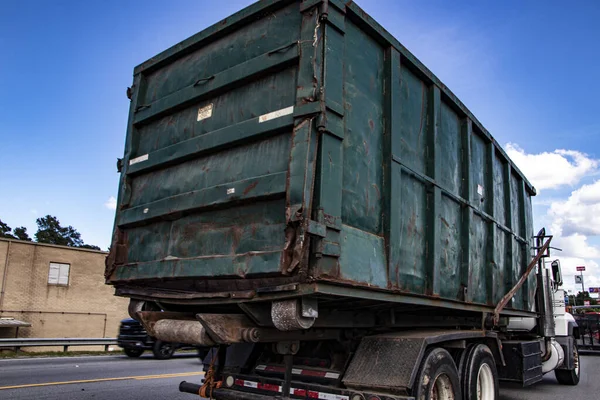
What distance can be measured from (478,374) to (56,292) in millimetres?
24715

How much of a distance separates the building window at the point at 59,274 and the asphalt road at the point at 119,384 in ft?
48.0

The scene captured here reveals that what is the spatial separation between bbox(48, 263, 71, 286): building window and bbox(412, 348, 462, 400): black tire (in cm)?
2476

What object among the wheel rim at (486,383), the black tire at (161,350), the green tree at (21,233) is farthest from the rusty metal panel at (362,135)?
the green tree at (21,233)

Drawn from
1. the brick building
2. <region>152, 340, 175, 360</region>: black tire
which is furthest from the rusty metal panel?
the brick building

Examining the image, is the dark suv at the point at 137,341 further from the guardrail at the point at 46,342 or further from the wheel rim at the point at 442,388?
the wheel rim at the point at 442,388

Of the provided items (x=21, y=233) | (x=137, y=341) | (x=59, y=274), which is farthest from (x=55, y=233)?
(x=137, y=341)

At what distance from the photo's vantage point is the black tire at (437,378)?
4.18m

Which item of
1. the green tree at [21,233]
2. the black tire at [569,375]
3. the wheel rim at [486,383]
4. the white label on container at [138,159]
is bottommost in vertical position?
the black tire at [569,375]

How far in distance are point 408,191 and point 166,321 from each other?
242 cm

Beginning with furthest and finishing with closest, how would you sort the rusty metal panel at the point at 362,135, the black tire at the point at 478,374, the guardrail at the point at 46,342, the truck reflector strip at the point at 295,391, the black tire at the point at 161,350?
the guardrail at the point at 46,342 < the black tire at the point at 161,350 < the black tire at the point at 478,374 < the truck reflector strip at the point at 295,391 < the rusty metal panel at the point at 362,135

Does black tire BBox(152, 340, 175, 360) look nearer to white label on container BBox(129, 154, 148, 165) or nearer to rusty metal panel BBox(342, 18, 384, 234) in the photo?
white label on container BBox(129, 154, 148, 165)

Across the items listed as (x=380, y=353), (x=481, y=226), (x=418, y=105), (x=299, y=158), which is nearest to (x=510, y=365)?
(x=481, y=226)

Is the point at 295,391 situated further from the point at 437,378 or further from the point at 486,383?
the point at 486,383

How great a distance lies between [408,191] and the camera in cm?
468
